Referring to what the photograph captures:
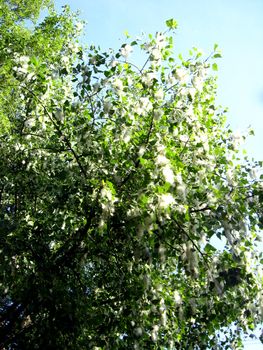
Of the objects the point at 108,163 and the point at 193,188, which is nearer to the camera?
the point at 193,188

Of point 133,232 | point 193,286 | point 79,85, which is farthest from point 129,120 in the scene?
point 193,286

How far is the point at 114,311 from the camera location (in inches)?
237

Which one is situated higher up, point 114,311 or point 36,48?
point 36,48

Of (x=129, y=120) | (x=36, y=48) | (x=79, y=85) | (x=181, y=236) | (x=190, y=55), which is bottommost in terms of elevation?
(x=181, y=236)

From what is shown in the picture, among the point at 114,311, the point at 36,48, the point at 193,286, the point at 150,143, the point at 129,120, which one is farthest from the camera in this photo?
the point at 36,48

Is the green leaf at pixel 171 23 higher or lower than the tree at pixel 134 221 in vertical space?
higher

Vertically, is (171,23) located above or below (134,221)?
above

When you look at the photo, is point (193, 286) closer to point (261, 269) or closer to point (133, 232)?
point (261, 269)

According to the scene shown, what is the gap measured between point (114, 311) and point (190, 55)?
417cm

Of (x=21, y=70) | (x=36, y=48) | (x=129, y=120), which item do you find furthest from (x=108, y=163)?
(x=36, y=48)

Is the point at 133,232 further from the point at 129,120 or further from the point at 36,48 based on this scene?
the point at 36,48

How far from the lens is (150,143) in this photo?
5.28 metres

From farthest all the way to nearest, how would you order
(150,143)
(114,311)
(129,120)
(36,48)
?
(36,48) → (114,311) → (129,120) → (150,143)

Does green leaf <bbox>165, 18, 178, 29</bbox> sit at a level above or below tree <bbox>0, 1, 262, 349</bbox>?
above
